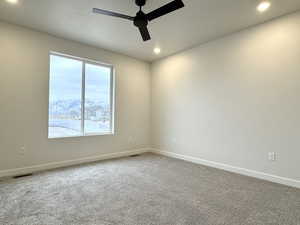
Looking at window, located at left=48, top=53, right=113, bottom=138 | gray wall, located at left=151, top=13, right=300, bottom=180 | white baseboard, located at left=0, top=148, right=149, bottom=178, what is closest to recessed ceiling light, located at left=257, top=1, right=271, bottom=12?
gray wall, located at left=151, top=13, right=300, bottom=180

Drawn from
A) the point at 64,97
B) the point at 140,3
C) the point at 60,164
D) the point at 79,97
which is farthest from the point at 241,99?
the point at 60,164

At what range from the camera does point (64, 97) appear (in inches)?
151

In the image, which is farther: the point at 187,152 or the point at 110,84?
the point at 110,84

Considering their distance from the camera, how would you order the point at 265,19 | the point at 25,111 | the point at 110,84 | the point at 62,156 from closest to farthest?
the point at 265,19 < the point at 25,111 < the point at 62,156 < the point at 110,84

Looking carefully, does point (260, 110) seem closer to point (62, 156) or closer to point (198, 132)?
point (198, 132)

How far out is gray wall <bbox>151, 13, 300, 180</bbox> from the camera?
9.24 feet

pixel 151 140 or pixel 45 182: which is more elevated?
pixel 151 140

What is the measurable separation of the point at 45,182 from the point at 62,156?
0.93 metres

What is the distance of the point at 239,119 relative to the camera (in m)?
3.38

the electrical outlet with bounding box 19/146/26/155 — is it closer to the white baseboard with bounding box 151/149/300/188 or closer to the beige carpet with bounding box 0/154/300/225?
the beige carpet with bounding box 0/154/300/225

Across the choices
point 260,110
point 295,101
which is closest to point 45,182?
point 260,110

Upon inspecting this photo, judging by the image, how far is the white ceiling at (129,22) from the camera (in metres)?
2.59

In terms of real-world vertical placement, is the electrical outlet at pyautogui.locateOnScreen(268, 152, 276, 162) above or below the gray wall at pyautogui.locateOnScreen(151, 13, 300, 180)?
below

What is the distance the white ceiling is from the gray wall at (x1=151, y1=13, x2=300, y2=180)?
35 cm
